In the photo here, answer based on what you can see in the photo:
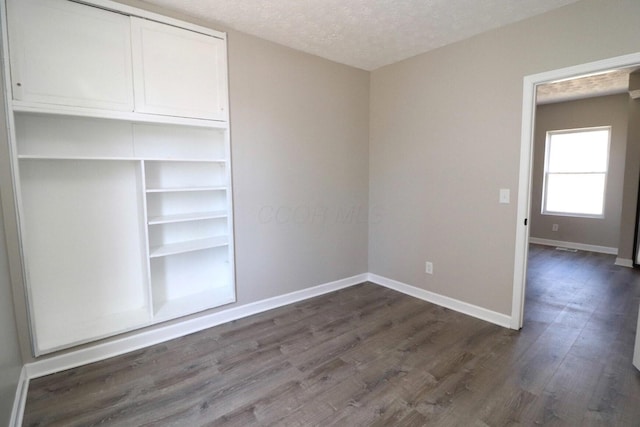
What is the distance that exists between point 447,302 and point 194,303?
2541 millimetres

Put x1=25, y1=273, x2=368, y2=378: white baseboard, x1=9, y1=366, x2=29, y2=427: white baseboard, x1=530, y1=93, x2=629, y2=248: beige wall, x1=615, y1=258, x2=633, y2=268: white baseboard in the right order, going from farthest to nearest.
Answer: x1=530, y1=93, x2=629, y2=248: beige wall < x1=615, y1=258, x2=633, y2=268: white baseboard < x1=25, y1=273, x2=368, y2=378: white baseboard < x1=9, y1=366, x2=29, y2=427: white baseboard

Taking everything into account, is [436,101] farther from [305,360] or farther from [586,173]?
[586,173]

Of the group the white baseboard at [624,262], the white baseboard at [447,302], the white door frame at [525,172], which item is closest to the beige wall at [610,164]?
the white baseboard at [624,262]

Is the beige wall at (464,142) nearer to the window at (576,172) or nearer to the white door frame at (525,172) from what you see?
the white door frame at (525,172)

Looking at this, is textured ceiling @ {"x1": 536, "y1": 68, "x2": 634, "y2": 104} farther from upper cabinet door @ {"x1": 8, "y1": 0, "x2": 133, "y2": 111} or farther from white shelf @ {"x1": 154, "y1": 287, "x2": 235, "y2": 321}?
upper cabinet door @ {"x1": 8, "y1": 0, "x2": 133, "y2": 111}

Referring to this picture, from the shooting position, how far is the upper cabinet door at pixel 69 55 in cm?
195

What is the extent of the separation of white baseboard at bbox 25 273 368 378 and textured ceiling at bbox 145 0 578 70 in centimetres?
259

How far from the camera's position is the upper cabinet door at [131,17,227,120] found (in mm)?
2350

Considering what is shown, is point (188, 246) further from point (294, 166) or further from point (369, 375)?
point (369, 375)

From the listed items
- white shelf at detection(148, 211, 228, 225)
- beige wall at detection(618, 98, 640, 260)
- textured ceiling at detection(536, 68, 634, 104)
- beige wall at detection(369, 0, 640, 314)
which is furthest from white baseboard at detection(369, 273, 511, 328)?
beige wall at detection(618, 98, 640, 260)

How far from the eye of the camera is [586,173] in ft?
18.7

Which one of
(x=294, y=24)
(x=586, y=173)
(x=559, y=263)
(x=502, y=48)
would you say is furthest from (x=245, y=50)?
(x=586, y=173)

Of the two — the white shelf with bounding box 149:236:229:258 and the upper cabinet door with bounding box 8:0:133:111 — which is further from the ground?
the upper cabinet door with bounding box 8:0:133:111

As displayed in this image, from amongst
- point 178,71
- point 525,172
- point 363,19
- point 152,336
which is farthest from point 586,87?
point 152,336
